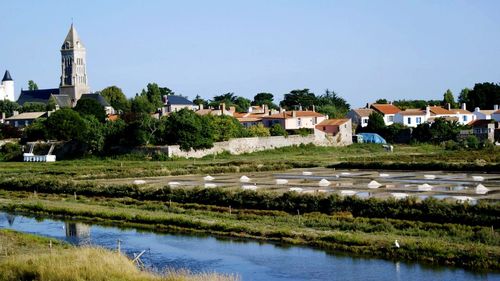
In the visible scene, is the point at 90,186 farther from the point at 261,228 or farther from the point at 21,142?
the point at 21,142

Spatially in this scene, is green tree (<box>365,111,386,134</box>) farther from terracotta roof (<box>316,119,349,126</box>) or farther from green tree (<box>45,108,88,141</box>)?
green tree (<box>45,108,88,141</box>)

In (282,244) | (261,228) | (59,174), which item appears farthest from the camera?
(59,174)

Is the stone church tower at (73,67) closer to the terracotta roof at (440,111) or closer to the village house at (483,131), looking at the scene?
the terracotta roof at (440,111)

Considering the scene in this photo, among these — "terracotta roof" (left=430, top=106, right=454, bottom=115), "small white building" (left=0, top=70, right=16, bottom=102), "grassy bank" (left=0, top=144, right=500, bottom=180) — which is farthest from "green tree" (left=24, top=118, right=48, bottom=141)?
"small white building" (left=0, top=70, right=16, bottom=102)

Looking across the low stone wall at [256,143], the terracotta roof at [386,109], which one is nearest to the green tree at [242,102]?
the terracotta roof at [386,109]

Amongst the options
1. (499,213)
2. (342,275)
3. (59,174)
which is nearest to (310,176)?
(59,174)

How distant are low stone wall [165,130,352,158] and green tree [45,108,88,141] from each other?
11568 millimetres

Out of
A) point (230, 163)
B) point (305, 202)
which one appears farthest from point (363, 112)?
point (305, 202)

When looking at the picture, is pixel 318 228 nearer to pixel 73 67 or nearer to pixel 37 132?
pixel 37 132

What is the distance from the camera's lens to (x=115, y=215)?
32.9 metres

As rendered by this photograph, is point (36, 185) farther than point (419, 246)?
Yes

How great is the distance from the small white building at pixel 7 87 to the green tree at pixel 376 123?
265 feet

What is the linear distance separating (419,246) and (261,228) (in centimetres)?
655

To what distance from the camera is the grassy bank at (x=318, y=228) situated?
22641mm
